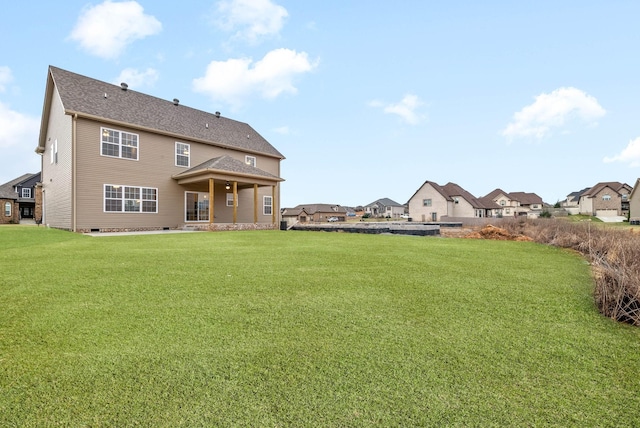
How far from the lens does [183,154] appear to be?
17562mm

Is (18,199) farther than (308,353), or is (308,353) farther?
(18,199)

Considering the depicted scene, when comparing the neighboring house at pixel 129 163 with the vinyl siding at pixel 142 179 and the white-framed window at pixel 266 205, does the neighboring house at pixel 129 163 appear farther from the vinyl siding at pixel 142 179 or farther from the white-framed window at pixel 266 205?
the white-framed window at pixel 266 205

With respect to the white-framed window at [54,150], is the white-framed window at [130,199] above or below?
below

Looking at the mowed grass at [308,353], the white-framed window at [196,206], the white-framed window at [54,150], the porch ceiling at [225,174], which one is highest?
the white-framed window at [54,150]

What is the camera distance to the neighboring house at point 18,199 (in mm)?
29828

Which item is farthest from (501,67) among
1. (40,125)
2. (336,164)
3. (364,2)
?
(40,125)

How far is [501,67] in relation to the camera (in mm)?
17234

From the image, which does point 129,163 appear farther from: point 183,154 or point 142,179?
point 183,154

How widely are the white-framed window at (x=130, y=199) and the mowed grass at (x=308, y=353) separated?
1215cm

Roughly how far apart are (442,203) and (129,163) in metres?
38.4

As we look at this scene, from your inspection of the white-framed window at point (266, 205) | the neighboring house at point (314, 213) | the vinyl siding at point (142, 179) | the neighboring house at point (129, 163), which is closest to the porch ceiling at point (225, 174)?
the neighboring house at point (129, 163)

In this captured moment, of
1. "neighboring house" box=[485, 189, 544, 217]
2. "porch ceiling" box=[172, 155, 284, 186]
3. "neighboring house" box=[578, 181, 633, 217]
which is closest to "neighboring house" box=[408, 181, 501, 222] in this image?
"neighboring house" box=[485, 189, 544, 217]

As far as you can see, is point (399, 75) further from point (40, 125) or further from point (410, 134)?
point (40, 125)

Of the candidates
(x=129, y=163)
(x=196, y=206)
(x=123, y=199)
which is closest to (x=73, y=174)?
(x=123, y=199)
